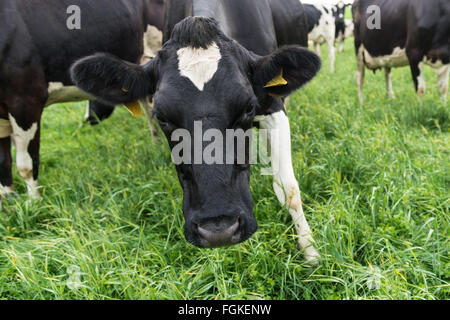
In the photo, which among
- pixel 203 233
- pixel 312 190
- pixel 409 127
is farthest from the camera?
pixel 409 127

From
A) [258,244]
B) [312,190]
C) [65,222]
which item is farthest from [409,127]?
[65,222]

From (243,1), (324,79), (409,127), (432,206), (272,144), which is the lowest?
(324,79)

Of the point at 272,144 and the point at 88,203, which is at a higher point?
the point at 272,144

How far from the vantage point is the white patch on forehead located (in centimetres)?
193

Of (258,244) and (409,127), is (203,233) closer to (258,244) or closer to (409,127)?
(258,244)

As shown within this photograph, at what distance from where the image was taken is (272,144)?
2742mm

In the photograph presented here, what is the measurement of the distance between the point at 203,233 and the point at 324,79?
7360 millimetres

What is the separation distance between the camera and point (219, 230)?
68.8 inches

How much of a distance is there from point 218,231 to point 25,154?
2.58 meters

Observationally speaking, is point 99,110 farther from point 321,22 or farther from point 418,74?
point 321,22

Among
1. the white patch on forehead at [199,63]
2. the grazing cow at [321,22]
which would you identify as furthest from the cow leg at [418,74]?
the grazing cow at [321,22]

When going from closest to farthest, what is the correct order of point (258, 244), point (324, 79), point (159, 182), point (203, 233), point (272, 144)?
point (203, 233)
point (258, 244)
point (272, 144)
point (159, 182)
point (324, 79)

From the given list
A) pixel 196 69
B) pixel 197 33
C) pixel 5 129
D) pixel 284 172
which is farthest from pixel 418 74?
pixel 5 129
